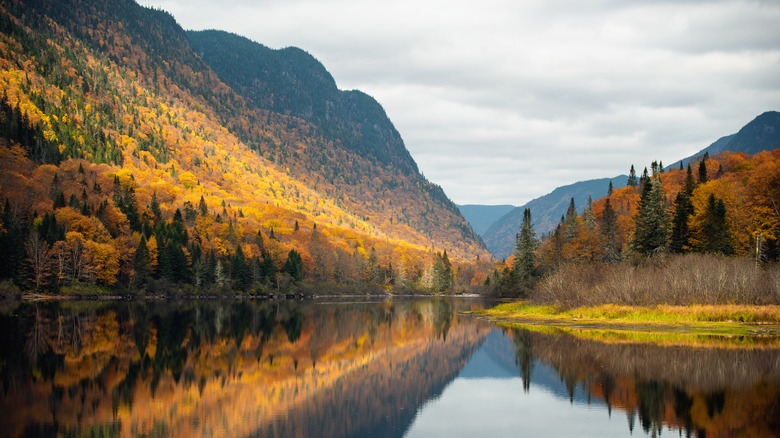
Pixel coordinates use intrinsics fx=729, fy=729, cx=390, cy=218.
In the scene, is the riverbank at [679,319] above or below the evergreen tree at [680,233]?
below

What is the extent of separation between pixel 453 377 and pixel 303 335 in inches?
1007

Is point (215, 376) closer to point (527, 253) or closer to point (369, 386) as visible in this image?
point (369, 386)

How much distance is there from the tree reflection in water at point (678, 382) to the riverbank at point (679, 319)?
10.6 meters

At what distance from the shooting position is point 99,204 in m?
162

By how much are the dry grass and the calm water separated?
15018 mm

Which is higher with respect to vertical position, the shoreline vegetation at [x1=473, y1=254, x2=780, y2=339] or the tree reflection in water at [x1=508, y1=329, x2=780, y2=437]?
the shoreline vegetation at [x1=473, y1=254, x2=780, y2=339]

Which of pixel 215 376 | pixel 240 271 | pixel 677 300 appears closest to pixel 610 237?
pixel 677 300

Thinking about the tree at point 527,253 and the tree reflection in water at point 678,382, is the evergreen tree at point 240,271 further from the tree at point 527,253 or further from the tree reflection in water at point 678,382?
the tree reflection in water at point 678,382

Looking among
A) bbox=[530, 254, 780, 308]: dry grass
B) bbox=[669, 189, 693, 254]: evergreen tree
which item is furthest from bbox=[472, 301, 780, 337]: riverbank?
bbox=[669, 189, 693, 254]: evergreen tree

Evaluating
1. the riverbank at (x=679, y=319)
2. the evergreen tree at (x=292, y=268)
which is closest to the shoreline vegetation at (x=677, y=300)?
the riverbank at (x=679, y=319)

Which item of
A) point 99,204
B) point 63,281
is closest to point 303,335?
point 63,281

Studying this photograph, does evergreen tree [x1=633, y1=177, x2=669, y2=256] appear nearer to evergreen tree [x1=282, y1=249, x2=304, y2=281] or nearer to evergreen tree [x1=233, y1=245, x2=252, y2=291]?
evergreen tree [x1=233, y1=245, x2=252, y2=291]

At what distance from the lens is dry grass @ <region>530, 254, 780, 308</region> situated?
72.4m

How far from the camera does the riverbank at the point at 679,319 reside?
63812mm
